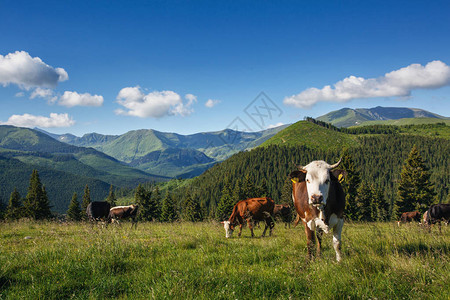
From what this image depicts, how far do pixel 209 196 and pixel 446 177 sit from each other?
187288mm

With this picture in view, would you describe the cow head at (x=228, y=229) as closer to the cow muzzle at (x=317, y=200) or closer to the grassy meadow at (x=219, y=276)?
the grassy meadow at (x=219, y=276)

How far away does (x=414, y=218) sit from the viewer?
94.9ft

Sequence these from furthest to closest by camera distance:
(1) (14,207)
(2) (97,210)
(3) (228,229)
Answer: (1) (14,207)
(2) (97,210)
(3) (228,229)

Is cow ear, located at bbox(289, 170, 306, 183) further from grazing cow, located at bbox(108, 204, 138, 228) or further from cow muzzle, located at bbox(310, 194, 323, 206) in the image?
grazing cow, located at bbox(108, 204, 138, 228)

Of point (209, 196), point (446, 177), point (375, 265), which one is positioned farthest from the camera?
point (446, 177)

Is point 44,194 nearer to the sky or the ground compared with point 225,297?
nearer to the ground

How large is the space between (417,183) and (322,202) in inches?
2072

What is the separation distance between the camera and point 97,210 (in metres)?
19.6

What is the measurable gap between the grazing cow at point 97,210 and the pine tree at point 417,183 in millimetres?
51320

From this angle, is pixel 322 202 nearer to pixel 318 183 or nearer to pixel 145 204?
pixel 318 183

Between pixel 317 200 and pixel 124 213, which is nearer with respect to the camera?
pixel 317 200

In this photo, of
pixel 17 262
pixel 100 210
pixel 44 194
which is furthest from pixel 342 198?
pixel 44 194

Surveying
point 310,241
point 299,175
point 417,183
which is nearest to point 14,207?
point 299,175

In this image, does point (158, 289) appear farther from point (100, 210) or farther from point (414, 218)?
point (414, 218)
